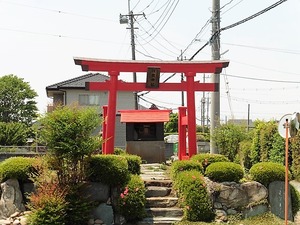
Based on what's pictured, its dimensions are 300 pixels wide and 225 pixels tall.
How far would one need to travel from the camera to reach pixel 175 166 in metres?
10.2

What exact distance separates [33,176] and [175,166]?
349 cm

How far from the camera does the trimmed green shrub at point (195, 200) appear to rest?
887cm

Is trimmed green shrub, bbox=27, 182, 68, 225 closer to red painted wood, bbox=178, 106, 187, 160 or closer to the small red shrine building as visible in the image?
red painted wood, bbox=178, 106, 187, 160

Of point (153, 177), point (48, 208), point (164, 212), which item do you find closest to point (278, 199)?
point (164, 212)

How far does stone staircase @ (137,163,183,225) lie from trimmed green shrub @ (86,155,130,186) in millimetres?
845

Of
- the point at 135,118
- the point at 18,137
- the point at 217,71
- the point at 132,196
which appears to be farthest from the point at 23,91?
the point at 132,196

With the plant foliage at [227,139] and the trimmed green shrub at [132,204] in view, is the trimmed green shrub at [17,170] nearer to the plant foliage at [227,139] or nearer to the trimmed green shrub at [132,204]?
the trimmed green shrub at [132,204]

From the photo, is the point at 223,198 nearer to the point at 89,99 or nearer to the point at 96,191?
the point at 96,191

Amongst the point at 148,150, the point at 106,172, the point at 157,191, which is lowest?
the point at 157,191

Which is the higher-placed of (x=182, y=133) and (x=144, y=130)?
(x=144, y=130)

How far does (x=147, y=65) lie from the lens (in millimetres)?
12086

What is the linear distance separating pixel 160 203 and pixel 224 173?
5.51 feet

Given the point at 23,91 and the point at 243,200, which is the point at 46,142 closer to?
the point at 243,200

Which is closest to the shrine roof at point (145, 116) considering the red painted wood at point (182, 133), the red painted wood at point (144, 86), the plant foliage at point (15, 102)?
the red painted wood at point (182, 133)
